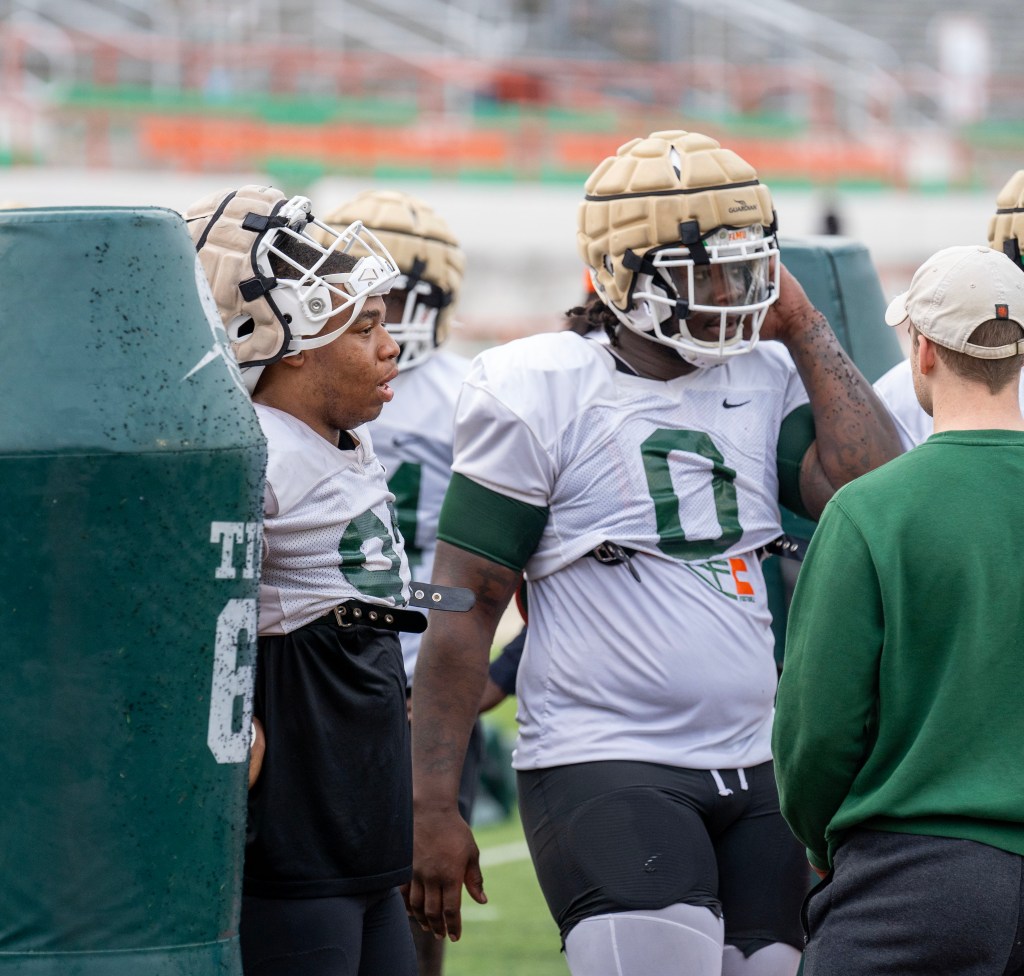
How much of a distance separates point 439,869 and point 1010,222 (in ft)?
6.22

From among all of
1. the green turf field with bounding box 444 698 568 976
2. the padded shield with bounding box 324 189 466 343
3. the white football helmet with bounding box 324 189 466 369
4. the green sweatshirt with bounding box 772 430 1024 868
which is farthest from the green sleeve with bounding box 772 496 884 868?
the green turf field with bounding box 444 698 568 976

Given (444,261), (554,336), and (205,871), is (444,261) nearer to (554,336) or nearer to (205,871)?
(554,336)

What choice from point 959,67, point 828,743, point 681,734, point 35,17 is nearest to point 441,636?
point 681,734

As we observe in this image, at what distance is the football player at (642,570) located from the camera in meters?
2.83

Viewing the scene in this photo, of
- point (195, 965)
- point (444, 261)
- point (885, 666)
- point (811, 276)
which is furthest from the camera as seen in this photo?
point (444, 261)

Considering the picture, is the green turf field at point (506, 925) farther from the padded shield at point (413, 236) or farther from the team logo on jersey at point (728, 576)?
the team logo on jersey at point (728, 576)

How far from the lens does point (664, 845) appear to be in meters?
2.74

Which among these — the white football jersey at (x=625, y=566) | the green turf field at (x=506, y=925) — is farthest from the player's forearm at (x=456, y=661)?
the green turf field at (x=506, y=925)

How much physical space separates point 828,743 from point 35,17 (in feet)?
57.0

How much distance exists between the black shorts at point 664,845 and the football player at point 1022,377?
1.01 metres

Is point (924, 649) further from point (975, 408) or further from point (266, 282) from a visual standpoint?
point (266, 282)

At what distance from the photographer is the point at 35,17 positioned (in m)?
18.0

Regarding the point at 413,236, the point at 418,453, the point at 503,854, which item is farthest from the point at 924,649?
the point at 503,854

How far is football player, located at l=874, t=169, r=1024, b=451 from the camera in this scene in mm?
3615
